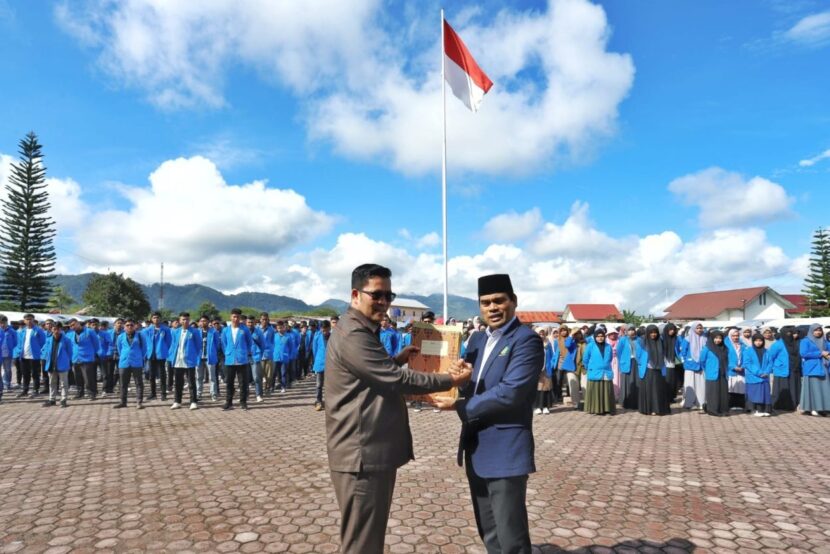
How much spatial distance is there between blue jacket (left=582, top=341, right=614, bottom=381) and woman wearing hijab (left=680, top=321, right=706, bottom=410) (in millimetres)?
2244

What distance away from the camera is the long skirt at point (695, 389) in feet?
35.5

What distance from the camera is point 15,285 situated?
40.6 metres

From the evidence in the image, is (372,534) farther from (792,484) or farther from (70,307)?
(70,307)

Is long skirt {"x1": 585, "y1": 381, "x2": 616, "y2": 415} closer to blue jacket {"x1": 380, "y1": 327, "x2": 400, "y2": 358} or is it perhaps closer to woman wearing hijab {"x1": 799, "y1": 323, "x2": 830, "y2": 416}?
woman wearing hijab {"x1": 799, "y1": 323, "x2": 830, "y2": 416}

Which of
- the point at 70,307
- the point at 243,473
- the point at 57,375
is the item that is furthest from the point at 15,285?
the point at 243,473

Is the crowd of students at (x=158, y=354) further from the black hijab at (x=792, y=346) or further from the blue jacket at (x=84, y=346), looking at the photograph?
Answer: the black hijab at (x=792, y=346)

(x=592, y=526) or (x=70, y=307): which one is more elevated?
(x=70, y=307)

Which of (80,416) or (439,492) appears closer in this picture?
(439,492)

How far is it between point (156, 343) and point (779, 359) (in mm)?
14026

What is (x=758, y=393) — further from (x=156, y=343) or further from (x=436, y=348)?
(x=156, y=343)

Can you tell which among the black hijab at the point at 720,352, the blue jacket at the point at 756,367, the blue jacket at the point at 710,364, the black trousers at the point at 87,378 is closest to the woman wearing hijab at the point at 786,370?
the blue jacket at the point at 756,367

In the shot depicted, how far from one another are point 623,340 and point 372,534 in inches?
401

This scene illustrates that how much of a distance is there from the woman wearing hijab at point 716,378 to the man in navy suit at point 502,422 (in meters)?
9.61

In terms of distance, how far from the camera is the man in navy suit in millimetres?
2525
